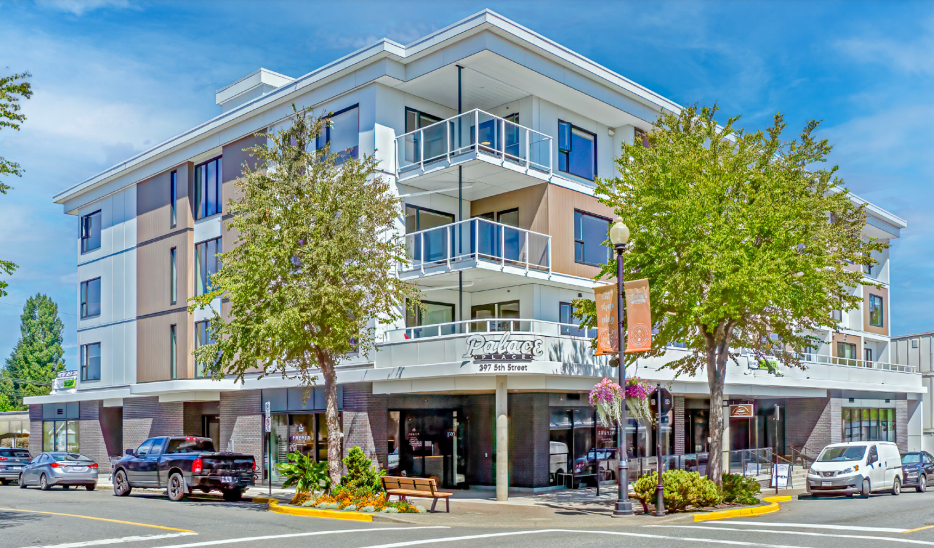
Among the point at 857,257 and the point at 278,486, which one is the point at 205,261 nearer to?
the point at 278,486

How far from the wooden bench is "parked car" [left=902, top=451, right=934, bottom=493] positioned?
54.3 feet

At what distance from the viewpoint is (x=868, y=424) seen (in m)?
44.1

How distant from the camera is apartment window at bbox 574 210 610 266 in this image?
29656mm

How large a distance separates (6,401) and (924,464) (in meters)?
79.4

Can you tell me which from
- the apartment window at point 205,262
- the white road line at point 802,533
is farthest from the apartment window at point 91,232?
the white road line at point 802,533

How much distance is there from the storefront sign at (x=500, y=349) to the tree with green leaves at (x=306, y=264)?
2.46 m

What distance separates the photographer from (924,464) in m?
30.6

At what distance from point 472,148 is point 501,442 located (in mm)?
8687

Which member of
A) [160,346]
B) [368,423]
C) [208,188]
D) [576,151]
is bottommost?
[368,423]

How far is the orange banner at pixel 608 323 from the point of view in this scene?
69.5 feet

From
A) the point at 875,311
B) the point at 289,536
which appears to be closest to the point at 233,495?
the point at 289,536

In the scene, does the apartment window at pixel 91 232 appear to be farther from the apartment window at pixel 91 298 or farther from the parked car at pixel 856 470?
the parked car at pixel 856 470

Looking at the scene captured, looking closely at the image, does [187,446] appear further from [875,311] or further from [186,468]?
[875,311]

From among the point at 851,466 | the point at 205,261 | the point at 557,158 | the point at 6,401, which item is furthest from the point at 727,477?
the point at 6,401
